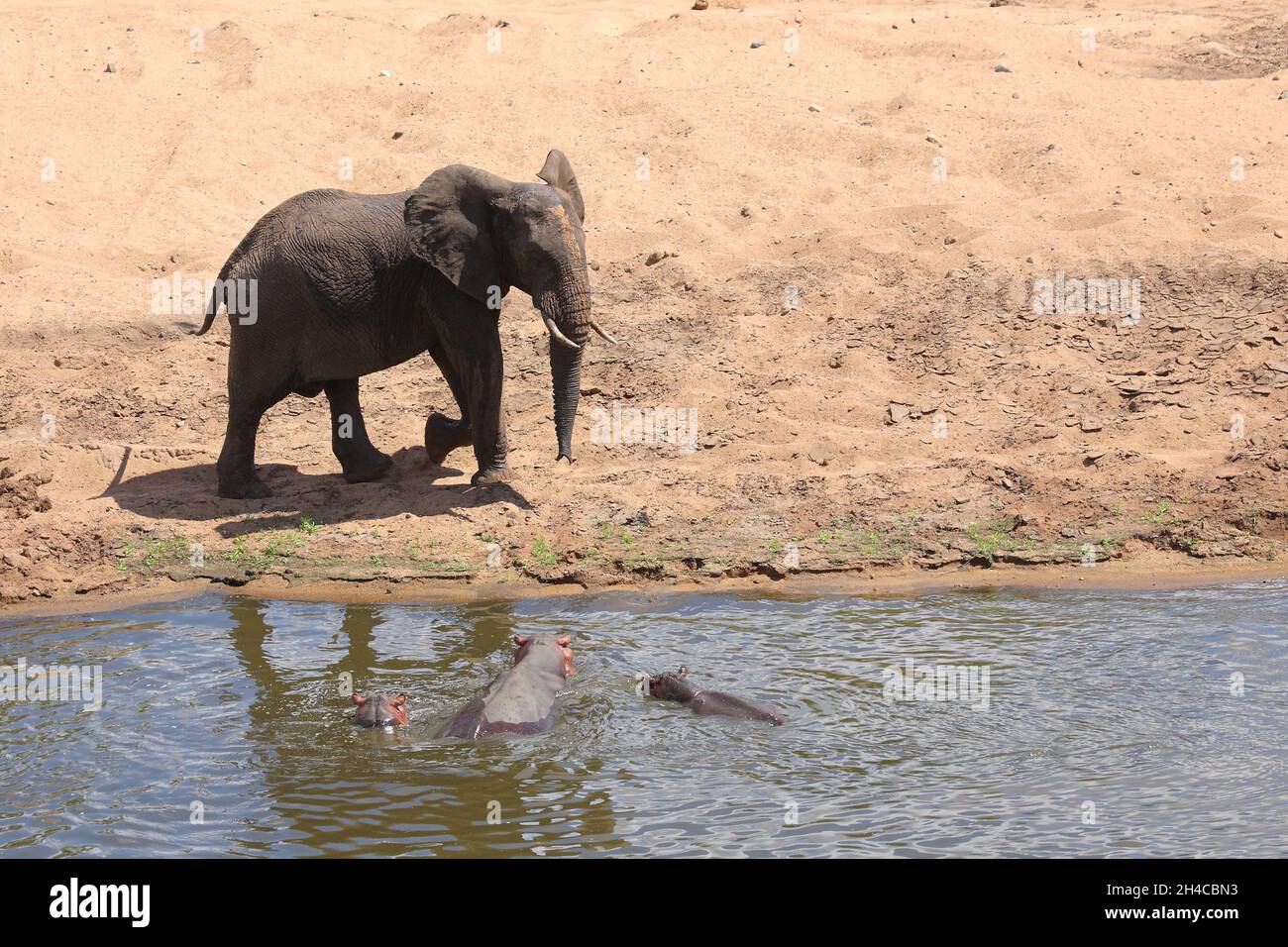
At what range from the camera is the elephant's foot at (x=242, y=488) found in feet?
36.9

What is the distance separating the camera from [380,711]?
7316mm

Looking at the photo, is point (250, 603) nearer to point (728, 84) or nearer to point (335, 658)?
point (335, 658)

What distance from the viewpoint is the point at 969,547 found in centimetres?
999

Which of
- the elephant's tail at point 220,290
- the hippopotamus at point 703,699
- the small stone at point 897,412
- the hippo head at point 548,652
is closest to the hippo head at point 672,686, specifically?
the hippopotamus at point 703,699

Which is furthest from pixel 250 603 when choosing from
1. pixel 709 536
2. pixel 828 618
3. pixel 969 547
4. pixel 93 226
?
pixel 93 226

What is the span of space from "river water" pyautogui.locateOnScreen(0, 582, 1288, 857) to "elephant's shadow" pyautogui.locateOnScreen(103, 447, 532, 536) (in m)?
1.46

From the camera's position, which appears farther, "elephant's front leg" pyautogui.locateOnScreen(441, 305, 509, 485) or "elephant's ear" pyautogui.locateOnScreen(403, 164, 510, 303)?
"elephant's front leg" pyautogui.locateOnScreen(441, 305, 509, 485)

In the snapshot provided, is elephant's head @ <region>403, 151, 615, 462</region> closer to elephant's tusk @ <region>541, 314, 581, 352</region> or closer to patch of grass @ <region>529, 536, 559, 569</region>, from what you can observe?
elephant's tusk @ <region>541, 314, 581, 352</region>

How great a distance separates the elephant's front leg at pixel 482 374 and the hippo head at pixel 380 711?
144 inches

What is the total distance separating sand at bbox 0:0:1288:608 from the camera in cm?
1037

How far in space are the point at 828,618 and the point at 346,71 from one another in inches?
459

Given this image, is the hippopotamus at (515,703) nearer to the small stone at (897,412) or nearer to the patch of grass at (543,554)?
the patch of grass at (543,554)
